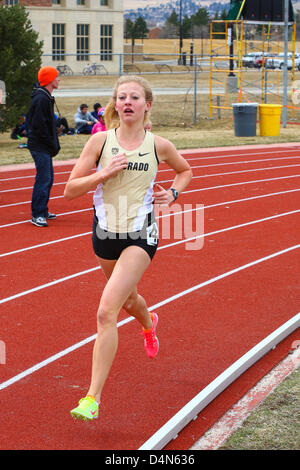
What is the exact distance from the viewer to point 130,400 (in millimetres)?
5141

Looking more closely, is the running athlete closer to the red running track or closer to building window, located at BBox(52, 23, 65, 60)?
the red running track

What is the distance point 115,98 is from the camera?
505 cm

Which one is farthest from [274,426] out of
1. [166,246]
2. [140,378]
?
[166,246]

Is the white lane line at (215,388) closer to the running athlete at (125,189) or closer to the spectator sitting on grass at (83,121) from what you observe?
the running athlete at (125,189)

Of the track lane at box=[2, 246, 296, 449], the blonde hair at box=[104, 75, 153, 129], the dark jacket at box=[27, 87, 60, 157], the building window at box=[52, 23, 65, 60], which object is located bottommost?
the track lane at box=[2, 246, 296, 449]

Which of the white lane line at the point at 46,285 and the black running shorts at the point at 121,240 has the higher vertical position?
the black running shorts at the point at 121,240

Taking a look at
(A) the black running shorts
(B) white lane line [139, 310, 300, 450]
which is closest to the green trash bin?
(B) white lane line [139, 310, 300, 450]

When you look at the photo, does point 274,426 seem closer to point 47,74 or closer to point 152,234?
point 152,234

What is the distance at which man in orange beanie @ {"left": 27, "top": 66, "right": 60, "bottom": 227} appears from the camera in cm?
1075

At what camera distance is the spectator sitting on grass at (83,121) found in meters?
23.9

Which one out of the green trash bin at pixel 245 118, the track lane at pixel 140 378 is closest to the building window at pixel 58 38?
the green trash bin at pixel 245 118

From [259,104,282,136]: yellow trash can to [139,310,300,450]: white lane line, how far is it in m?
17.7

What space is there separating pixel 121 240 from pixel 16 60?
17.7m

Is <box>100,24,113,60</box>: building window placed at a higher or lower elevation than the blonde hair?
higher
